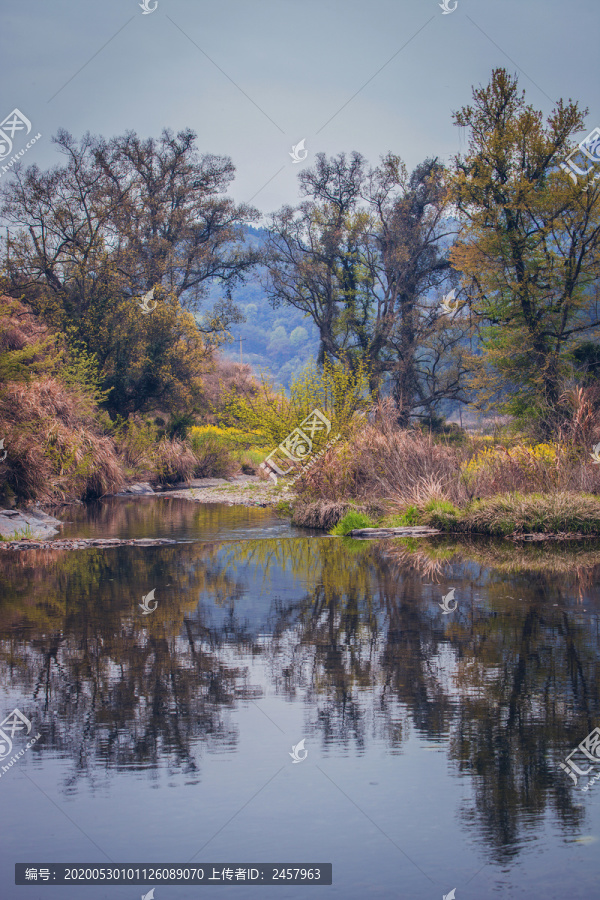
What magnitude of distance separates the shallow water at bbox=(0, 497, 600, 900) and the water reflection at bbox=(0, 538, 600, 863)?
0.9 inches

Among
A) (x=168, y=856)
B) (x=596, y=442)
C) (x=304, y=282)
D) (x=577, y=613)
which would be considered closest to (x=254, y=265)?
(x=304, y=282)

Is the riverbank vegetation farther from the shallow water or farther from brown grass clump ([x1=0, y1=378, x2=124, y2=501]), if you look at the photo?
the shallow water

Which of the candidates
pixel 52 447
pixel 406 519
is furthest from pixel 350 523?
pixel 52 447

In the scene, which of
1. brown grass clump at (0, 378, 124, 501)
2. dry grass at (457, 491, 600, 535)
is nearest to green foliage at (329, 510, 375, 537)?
dry grass at (457, 491, 600, 535)

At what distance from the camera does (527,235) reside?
30469 mm

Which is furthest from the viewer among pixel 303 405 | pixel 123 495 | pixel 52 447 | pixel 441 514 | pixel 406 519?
pixel 123 495

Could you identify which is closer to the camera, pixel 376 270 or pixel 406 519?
pixel 406 519

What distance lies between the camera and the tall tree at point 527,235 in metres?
29.6

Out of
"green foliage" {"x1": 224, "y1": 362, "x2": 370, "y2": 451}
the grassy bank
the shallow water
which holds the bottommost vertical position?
the shallow water

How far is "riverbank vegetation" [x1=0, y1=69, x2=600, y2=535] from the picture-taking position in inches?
714

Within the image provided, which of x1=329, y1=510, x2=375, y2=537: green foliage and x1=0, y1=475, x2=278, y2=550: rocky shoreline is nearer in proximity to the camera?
x1=0, y1=475, x2=278, y2=550: rocky shoreline

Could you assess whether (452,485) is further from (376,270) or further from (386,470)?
(376,270)

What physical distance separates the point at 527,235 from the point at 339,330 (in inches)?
685

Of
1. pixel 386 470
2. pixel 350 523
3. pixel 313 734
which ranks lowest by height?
pixel 313 734
